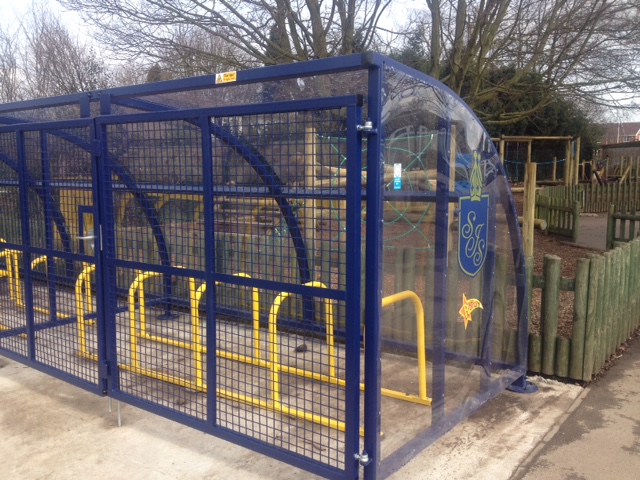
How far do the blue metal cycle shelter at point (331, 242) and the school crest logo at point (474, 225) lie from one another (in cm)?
1

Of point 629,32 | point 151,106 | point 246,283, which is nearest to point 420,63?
point 629,32

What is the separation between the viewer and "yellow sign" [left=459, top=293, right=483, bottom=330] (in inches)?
151

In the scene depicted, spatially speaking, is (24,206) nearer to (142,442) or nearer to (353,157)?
(142,442)

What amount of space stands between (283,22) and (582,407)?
608cm

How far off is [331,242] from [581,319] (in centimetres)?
251

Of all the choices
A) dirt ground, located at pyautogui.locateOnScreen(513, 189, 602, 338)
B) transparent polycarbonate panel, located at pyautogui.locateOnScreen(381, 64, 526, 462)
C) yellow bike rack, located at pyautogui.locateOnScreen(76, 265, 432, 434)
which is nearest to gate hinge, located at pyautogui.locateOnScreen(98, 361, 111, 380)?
yellow bike rack, located at pyautogui.locateOnScreen(76, 265, 432, 434)

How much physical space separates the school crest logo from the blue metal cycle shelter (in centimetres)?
1

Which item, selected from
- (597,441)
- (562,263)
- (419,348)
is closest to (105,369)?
(419,348)

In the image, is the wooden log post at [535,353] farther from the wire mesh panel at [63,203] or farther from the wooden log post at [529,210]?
the wire mesh panel at [63,203]

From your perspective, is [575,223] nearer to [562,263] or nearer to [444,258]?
[562,263]

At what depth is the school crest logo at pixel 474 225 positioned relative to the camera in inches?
142

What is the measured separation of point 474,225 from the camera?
373 cm

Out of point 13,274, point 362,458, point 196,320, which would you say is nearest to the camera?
point 362,458

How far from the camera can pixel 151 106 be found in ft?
15.9
